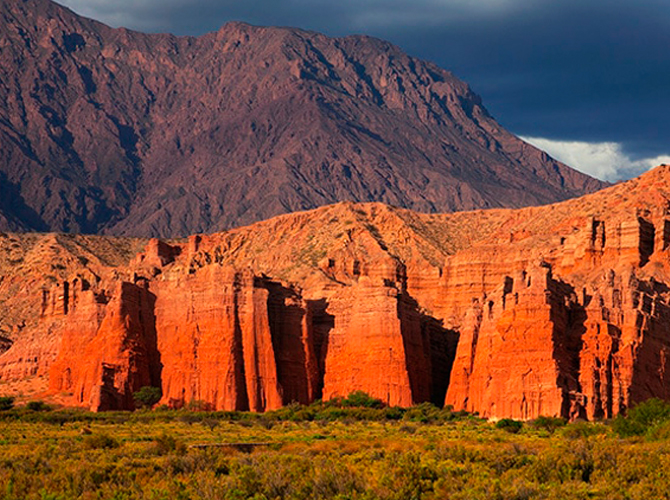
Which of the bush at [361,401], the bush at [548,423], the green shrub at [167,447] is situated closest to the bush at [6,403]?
the bush at [361,401]

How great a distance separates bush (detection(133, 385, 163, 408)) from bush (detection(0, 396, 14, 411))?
10368 mm

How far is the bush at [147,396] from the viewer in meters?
126

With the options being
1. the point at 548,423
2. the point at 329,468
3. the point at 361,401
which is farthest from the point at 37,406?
the point at 329,468

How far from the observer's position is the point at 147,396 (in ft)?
416

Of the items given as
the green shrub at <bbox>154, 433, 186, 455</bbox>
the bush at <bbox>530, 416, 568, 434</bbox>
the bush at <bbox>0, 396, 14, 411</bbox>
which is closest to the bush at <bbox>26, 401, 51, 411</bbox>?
the bush at <bbox>0, 396, 14, 411</bbox>

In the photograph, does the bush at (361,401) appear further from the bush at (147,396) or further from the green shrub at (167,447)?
the green shrub at (167,447)

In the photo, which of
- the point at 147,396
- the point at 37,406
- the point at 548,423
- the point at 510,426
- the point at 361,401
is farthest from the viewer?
the point at 147,396

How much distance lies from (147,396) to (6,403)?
464 inches

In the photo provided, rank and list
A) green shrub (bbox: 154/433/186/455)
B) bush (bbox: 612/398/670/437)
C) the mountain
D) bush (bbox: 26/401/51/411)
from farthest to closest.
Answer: bush (bbox: 26/401/51/411) < the mountain < bush (bbox: 612/398/670/437) < green shrub (bbox: 154/433/186/455)

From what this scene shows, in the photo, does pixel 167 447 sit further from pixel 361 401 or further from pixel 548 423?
pixel 361 401

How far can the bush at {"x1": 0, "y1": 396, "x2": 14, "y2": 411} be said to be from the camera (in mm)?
123262

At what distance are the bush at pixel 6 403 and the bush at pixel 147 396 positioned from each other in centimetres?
1037

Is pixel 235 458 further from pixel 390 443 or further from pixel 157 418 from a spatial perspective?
pixel 157 418

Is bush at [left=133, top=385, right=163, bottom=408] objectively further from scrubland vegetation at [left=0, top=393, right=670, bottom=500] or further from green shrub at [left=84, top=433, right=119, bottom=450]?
green shrub at [left=84, top=433, right=119, bottom=450]
